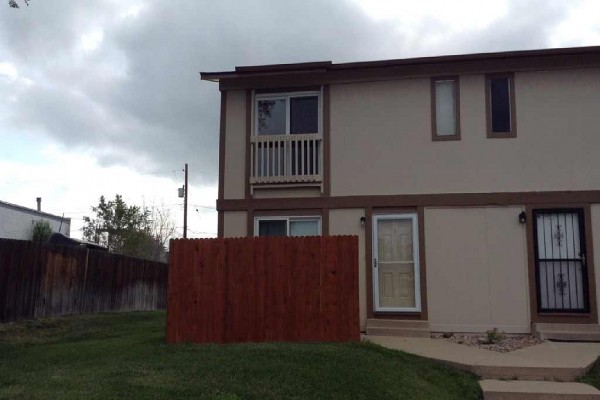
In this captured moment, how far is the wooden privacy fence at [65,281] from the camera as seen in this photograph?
519 inches

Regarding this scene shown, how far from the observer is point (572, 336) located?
10.2 metres

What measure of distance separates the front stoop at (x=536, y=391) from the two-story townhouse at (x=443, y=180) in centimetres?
336

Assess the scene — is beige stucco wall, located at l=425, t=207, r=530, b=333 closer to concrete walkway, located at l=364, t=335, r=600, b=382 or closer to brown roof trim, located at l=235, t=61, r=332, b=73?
concrete walkway, located at l=364, t=335, r=600, b=382

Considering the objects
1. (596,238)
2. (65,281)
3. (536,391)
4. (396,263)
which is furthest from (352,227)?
(65,281)

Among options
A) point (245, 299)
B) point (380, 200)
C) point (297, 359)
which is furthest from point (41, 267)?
point (297, 359)

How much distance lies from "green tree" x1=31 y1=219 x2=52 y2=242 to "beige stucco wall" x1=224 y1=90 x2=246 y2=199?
58.3ft

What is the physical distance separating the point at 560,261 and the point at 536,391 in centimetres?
437

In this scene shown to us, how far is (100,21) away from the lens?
1163cm

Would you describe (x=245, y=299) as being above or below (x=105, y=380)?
above

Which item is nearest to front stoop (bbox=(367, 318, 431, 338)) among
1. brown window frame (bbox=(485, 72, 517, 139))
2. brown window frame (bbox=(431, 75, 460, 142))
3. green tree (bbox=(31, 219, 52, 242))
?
brown window frame (bbox=(431, 75, 460, 142))

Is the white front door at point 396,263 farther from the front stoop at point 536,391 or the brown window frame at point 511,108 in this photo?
the front stoop at point 536,391

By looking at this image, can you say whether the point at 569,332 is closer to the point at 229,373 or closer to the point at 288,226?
the point at 288,226

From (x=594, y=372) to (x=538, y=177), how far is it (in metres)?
4.14

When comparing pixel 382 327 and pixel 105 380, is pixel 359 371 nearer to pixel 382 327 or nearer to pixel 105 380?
pixel 105 380
